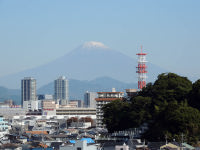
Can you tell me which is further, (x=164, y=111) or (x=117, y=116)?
(x=117, y=116)

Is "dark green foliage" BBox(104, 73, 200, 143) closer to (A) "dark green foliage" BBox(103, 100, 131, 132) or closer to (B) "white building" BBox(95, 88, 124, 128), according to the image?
(A) "dark green foliage" BBox(103, 100, 131, 132)

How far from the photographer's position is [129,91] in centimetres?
8931

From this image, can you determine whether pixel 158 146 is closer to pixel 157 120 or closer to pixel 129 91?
pixel 157 120

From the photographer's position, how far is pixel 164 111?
44.8m

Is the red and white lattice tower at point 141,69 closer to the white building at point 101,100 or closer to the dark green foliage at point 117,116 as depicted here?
the white building at point 101,100

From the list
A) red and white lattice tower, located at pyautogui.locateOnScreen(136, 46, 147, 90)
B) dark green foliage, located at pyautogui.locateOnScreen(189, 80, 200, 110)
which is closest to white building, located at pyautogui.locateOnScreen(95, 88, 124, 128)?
red and white lattice tower, located at pyautogui.locateOnScreen(136, 46, 147, 90)

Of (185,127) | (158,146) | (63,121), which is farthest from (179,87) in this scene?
(63,121)

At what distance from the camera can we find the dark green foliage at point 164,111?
42281 mm

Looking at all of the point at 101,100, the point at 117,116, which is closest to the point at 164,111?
the point at 117,116

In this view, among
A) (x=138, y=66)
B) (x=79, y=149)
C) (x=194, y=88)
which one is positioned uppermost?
(x=138, y=66)

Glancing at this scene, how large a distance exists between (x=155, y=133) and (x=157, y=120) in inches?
54.9

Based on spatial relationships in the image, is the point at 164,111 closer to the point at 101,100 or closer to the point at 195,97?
the point at 195,97

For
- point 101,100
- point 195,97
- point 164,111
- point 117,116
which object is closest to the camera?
point 164,111

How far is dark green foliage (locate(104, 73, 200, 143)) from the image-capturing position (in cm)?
4228
